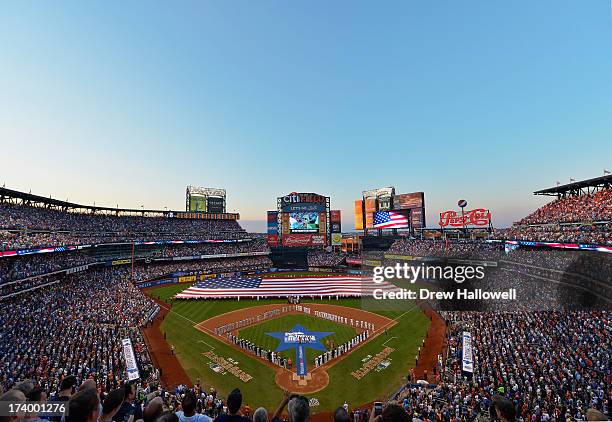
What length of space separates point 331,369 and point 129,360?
15.4 meters

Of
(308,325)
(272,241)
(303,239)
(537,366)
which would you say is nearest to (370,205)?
(303,239)

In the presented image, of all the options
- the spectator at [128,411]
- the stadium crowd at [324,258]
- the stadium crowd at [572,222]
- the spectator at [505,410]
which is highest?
the stadium crowd at [572,222]

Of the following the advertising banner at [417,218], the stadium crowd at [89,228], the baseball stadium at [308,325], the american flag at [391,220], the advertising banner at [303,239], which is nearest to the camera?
the baseball stadium at [308,325]

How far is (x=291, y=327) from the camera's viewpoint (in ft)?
107

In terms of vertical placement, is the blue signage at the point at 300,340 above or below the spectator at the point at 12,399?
below

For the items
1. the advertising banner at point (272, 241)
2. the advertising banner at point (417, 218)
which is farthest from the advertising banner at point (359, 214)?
the advertising banner at point (272, 241)

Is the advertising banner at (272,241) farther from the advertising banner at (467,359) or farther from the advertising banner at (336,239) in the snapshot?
the advertising banner at (467,359)

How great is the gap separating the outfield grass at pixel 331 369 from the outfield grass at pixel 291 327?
254cm

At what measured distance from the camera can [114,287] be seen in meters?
42.2

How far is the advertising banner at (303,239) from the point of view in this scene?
66.7m

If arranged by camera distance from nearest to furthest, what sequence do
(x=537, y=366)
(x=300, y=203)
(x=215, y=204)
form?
(x=537, y=366), (x=300, y=203), (x=215, y=204)

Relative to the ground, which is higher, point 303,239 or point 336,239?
point 303,239

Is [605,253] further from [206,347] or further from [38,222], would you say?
[38,222]

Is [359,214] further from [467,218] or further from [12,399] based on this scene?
[12,399]
